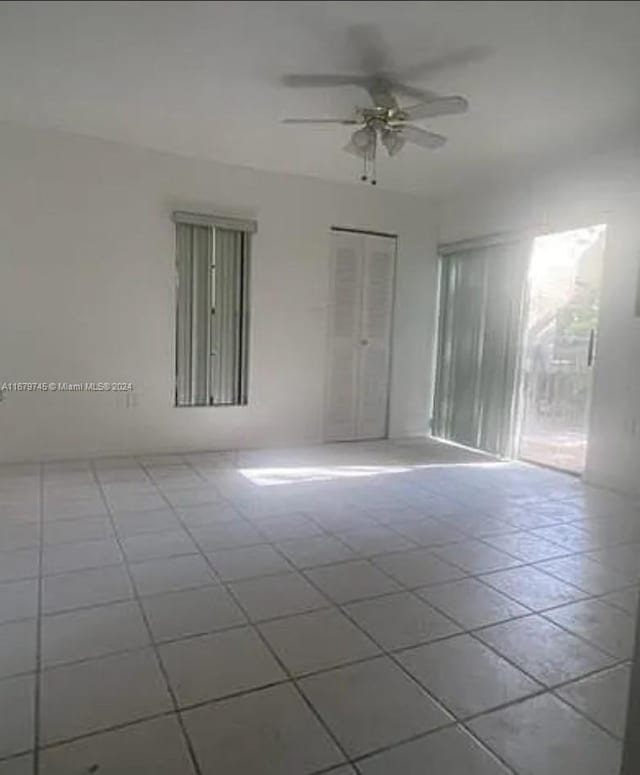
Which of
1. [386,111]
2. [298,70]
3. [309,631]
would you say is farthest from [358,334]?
[309,631]

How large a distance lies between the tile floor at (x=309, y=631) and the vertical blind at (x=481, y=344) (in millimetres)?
1438

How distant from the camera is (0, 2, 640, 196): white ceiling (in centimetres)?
239

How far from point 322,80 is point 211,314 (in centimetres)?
227

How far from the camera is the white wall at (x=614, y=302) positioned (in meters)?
3.89

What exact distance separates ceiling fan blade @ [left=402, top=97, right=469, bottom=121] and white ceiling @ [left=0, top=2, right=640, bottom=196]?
0.20 meters

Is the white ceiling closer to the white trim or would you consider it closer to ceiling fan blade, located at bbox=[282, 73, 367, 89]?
ceiling fan blade, located at bbox=[282, 73, 367, 89]

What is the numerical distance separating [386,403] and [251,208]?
2.34m

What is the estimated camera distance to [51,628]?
2.00 meters

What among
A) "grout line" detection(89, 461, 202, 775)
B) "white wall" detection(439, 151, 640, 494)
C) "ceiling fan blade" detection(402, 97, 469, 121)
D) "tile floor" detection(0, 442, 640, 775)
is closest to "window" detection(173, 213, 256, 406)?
"tile floor" detection(0, 442, 640, 775)

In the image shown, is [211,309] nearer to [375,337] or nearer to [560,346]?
[375,337]

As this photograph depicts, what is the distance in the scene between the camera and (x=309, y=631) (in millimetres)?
2037

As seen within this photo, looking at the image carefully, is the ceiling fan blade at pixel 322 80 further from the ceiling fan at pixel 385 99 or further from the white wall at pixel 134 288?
the white wall at pixel 134 288

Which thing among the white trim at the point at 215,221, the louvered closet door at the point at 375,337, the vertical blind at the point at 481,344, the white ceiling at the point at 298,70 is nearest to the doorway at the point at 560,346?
the vertical blind at the point at 481,344

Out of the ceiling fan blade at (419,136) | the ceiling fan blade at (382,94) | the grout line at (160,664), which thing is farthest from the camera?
the ceiling fan blade at (419,136)
